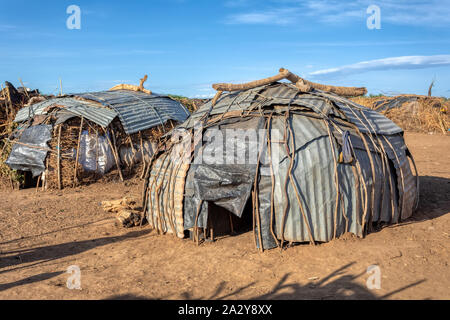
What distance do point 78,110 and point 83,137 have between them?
1085 millimetres

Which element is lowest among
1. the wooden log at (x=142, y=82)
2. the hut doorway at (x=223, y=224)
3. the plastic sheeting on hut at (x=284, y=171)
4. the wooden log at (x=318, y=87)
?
the hut doorway at (x=223, y=224)

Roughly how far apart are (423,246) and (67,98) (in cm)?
1208

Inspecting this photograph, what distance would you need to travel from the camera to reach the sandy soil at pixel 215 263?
16.6 ft

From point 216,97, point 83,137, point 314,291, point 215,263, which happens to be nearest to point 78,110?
point 83,137

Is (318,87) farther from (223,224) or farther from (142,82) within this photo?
(142,82)

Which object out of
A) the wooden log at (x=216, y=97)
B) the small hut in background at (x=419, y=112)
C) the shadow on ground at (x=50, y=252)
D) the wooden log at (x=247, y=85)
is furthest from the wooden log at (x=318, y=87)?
the small hut in background at (x=419, y=112)

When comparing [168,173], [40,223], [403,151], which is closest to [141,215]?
[168,173]

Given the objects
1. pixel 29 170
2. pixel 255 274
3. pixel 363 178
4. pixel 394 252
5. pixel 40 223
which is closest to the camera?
pixel 255 274

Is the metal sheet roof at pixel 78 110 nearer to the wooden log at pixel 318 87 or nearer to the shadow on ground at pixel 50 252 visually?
the shadow on ground at pixel 50 252

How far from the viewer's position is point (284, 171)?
245 inches

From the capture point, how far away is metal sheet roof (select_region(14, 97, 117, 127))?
12203mm

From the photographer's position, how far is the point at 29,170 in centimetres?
1174

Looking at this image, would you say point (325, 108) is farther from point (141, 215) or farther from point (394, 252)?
point (141, 215)
